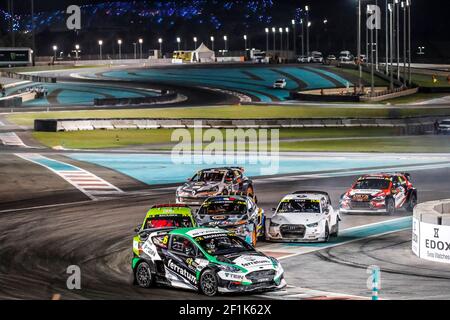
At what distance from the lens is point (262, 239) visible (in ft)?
92.9

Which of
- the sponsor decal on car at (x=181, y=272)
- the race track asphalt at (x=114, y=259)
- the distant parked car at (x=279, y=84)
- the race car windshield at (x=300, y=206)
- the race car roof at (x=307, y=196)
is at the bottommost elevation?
the race track asphalt at (x=114, y=259)

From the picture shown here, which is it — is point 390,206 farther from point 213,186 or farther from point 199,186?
point 199,186

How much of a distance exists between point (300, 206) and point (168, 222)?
4.77 m

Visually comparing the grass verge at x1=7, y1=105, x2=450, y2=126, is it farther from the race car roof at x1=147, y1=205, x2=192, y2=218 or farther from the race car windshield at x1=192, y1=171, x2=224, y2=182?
the race car roof at x1=147, y1=205, x2=192, y2=218

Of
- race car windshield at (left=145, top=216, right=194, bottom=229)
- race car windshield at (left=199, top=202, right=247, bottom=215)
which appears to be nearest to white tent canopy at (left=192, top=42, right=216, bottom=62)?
race car windshield at (left=199, top=202, right=247, bottom=215)

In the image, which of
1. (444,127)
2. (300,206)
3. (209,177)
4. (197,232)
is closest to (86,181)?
(209,177)

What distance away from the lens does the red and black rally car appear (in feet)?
109

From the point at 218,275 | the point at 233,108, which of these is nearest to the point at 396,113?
the point at 233,108

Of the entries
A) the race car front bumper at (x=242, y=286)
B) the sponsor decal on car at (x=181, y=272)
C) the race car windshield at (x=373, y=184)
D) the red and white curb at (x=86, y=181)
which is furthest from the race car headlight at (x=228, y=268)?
the red and white curb at (x=86, y=181)

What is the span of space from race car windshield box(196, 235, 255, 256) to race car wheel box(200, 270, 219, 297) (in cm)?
58

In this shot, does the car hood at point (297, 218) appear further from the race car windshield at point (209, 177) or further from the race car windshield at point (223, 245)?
the race car windshield at point (209, 177)

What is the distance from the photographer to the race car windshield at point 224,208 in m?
27.8

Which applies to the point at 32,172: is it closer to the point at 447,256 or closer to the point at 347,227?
the point at 347,227

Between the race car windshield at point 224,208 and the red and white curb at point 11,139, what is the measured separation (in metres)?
36.1
